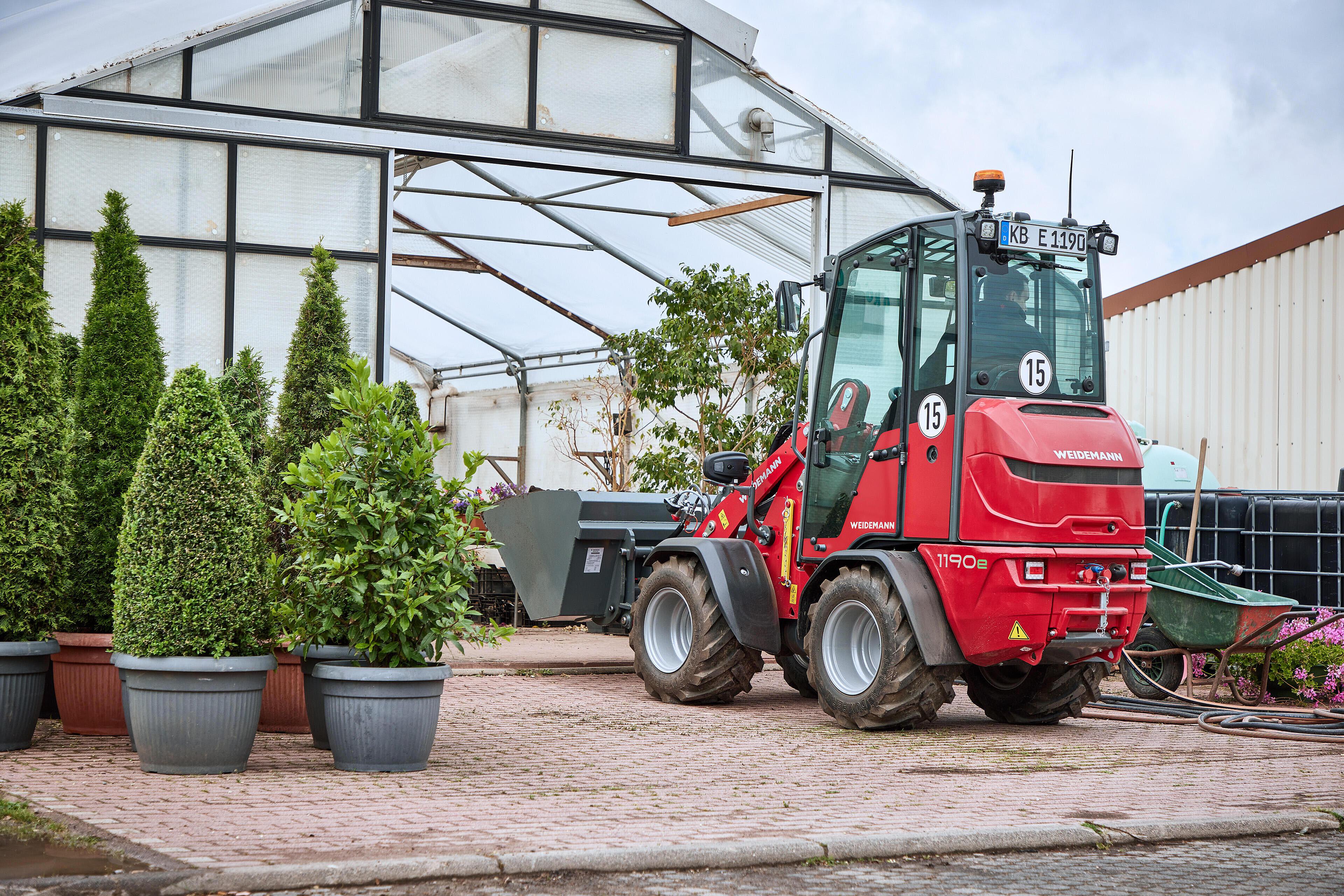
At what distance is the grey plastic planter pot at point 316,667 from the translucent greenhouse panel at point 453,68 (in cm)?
703

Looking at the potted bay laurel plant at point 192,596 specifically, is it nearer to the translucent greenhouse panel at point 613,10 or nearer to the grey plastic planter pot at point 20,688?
the grey plastic planter pot at point 20,688

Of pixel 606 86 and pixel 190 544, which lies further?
pixel 606 86

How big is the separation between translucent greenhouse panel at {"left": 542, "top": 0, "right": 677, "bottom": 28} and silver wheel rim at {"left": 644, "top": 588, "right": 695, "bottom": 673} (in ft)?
20.1

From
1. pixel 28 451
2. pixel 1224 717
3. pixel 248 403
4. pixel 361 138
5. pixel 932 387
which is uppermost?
pixel 361 138

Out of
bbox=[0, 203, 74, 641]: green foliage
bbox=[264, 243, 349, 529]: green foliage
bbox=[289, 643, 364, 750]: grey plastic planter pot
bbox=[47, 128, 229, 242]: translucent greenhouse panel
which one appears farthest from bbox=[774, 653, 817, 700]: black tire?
bbox=[47, 128, 229, 242]: translucent greenhouse panel

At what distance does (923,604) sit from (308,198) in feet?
22.8

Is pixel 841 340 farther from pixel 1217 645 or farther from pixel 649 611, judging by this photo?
pixel 1217 645

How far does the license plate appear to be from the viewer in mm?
7855

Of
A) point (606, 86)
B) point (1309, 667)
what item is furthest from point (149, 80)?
point (1309, 667)

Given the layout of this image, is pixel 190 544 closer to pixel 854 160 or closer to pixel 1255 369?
pixel 854 160

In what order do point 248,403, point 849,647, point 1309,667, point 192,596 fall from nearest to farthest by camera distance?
point 192,596 → point 849,647 → point 248,403 → point 1309,667

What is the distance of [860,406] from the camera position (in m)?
8.51

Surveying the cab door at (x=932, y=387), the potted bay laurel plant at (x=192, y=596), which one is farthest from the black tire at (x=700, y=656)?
the potted bay laurel plant at (x=192, y=596)

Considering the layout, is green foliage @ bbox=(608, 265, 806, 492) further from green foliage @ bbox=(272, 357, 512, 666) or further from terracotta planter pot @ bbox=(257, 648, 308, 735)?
green foliage @ bbox=(272, 357, 512, 666)
